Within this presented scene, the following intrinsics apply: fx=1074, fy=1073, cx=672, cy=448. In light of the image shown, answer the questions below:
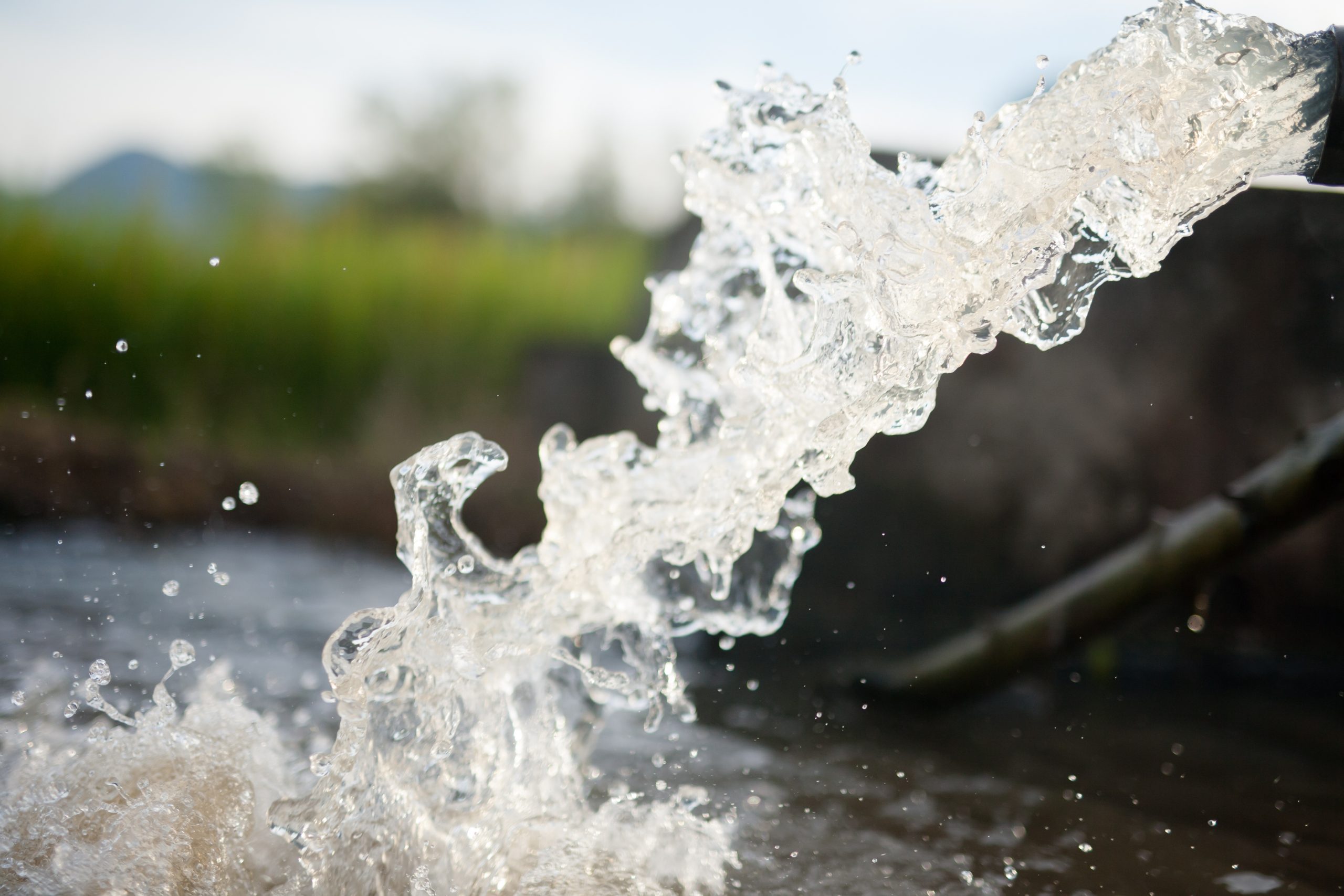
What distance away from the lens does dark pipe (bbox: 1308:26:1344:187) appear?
167 cm

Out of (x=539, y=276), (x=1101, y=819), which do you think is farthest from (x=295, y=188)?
(x=1101, y=819)

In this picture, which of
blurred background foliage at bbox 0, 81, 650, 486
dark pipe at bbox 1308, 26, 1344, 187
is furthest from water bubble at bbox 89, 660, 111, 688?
blurred background foliage at bbox 0, 81, 650, 486

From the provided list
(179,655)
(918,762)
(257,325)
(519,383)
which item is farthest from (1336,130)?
(257,325)

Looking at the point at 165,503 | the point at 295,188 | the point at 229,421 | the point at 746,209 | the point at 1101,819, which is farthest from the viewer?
the point at 295,188

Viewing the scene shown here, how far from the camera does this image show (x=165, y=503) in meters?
5.66

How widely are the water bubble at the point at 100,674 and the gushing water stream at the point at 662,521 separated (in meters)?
0.14

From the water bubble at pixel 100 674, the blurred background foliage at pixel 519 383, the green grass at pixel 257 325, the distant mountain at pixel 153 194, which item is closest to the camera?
the water bubble at pixel 100 674

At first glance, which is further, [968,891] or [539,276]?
[539,276]

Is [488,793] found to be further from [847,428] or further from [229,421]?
[229,421]

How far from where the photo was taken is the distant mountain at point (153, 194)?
6.80 metres

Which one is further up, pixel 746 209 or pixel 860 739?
pixel 746 209

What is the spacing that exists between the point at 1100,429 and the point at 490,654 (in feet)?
10.8

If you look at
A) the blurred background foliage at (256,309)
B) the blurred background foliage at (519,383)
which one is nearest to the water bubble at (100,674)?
the blurred background foliage at (519,383)

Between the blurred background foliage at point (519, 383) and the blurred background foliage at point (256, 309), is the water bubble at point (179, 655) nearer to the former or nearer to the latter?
the blurred background foliage at point (519, 383)
